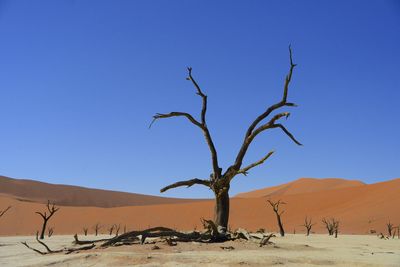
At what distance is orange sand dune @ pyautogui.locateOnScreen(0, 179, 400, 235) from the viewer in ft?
152

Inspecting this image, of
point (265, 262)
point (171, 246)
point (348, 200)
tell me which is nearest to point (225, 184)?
point (171, 246)

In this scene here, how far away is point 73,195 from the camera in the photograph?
97.1m

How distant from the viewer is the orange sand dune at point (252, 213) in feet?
152

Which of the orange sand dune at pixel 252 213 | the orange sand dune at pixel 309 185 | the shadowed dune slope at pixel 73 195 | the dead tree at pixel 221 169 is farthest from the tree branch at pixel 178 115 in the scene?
the orange sand dune at pixel 309 185

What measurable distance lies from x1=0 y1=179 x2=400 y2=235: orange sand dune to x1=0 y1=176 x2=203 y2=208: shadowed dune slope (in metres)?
24.9

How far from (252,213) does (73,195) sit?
5207 centimetres

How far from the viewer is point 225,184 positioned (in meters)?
13.1

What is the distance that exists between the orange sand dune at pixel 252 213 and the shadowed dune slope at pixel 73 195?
2494 cm

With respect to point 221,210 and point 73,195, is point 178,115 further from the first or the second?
point 73,195

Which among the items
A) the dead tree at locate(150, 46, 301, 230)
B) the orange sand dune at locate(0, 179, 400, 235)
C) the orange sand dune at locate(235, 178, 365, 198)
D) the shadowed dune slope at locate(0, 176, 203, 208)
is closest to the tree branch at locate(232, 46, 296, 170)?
the dead tree at locate(150, 46, 301, 230)

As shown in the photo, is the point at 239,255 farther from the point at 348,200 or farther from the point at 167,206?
the point at 167,206

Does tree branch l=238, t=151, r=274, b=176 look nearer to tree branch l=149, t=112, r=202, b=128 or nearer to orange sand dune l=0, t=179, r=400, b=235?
tree branch l=149, t=112, r=202, b=128

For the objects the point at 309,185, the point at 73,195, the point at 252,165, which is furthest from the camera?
the point at 309,185

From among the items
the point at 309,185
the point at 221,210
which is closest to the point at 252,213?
the point at 221,210
